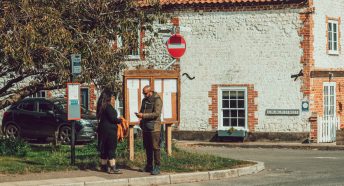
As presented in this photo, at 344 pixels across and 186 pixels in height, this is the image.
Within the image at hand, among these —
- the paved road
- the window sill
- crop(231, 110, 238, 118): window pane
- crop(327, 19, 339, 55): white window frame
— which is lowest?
the paved road

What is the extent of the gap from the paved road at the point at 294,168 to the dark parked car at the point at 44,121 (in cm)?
561

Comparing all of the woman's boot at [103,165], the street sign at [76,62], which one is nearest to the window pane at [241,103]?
the street sign at [76,62]

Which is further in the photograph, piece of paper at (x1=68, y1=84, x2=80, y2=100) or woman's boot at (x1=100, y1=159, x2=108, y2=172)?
piece of paper at (x1=68, y1=84, x2=80, y2=100)

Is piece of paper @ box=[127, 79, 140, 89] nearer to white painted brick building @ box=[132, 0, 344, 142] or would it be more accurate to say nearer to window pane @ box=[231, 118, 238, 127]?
white painted brick building @ box=[132, 0, 344, 142]

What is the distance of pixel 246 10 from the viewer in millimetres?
30562

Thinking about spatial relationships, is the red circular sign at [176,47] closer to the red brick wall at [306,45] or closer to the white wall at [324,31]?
the red brick wall at [306,45]

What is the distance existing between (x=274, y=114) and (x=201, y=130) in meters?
3.09

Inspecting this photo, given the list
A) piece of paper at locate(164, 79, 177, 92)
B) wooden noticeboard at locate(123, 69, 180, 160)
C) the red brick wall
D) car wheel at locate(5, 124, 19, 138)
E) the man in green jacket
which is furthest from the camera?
the red brick wall

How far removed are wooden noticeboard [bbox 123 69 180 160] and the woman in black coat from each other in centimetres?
189

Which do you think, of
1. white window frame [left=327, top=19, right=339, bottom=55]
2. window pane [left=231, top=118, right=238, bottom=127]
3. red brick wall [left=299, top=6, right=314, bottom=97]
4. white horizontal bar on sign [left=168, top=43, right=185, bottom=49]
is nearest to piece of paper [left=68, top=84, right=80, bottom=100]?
white horizontal bar on sign [left=168, top=43, right=185, bottom=49]

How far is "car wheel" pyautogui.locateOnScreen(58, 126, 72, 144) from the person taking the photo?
2808cm

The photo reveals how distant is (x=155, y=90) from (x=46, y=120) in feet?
33.1

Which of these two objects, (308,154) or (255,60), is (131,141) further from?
(255,60)

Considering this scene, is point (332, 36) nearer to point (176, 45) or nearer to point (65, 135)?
point (176, 45)
